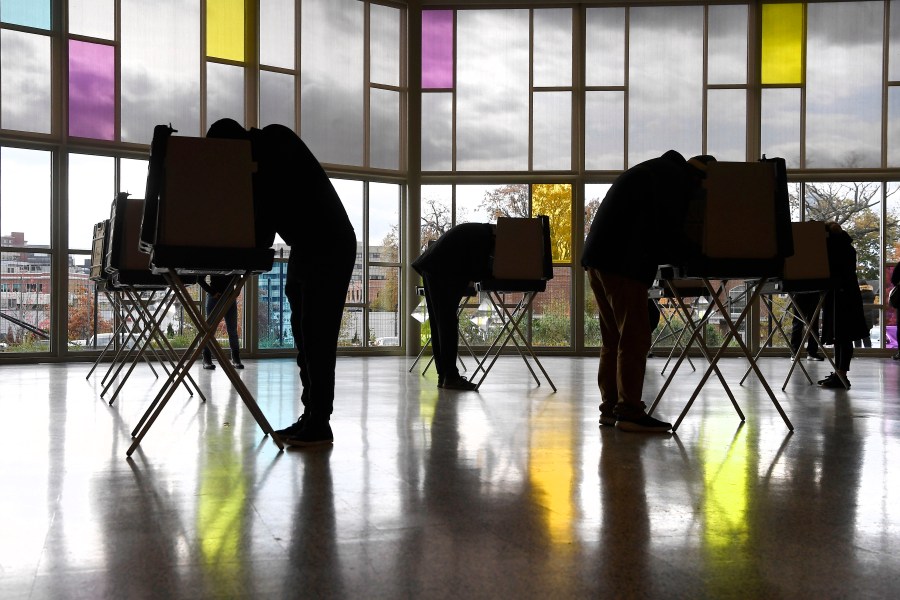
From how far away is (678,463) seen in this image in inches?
116

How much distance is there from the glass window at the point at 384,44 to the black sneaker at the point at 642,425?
8256 mm

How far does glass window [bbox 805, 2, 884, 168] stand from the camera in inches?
440

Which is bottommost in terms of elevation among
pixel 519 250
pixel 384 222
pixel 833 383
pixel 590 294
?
pixel 833 383

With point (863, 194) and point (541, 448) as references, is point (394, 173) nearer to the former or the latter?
point (863, 194)

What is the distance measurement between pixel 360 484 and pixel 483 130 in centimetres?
927

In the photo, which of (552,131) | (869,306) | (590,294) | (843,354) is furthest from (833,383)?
(552,131)

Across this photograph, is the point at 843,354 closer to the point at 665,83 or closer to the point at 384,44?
the point at 665,83

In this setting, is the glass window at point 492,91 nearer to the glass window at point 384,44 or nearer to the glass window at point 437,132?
the glass window at point 437,132

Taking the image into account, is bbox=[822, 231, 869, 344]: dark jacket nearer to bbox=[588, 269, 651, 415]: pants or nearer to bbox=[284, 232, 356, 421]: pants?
bbox=[588, 269, 651, 415]: pants

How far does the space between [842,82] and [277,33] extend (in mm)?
7308

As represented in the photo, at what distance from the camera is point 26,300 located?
9.09 m

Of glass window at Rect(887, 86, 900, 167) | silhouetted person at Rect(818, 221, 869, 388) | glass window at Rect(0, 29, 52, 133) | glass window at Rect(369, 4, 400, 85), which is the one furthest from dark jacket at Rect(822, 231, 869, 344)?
glass window at Rect(0, 29, 52, 133)

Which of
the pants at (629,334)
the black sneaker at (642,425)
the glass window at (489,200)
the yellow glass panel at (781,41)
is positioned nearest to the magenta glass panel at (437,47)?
the glass window at (489,200)

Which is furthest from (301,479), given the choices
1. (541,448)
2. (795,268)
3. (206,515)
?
(795,268)
